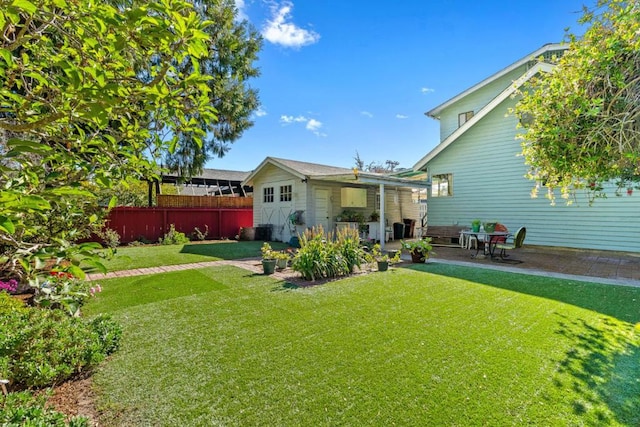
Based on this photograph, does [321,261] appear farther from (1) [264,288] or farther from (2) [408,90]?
(2) [408,90]

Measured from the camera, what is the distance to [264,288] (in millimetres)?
5871

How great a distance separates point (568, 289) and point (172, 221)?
49.7 ft

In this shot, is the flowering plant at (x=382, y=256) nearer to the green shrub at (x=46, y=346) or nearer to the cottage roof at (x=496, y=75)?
the green shrub at (x=46, y=346)

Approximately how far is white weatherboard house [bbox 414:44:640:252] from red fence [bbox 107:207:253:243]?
33.6 feet

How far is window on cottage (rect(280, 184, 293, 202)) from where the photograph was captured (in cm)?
1372

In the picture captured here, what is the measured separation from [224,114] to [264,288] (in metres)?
10.9

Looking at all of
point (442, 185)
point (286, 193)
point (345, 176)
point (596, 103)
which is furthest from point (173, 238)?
point (596, 103)

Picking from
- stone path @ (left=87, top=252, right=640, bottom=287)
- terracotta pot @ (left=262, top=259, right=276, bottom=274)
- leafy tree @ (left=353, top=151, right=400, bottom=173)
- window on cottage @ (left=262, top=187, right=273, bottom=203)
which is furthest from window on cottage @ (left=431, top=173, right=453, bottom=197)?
leafy tree @ (left=353, top=151, right=400, bottom=173)

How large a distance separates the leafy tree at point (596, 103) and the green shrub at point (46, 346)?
4785 mm

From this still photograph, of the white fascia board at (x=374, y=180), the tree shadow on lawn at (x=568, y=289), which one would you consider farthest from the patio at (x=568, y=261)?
the white fascia board at (x=374, y=180)

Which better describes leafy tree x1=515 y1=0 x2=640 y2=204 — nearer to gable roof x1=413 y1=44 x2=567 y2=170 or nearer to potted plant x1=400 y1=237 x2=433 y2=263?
potted plant x1=400 y1=237 x2=433 y2=263

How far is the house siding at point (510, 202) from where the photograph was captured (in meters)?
9.01

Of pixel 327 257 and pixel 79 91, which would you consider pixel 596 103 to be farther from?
pixel 327 257

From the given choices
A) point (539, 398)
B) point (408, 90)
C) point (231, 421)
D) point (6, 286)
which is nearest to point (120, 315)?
point (6, 286)
